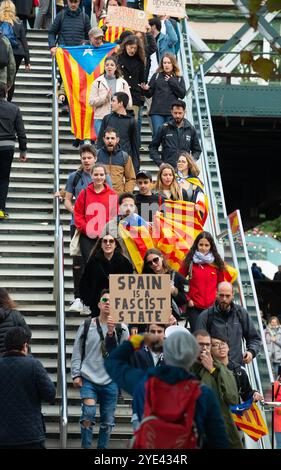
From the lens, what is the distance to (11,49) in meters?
19.8

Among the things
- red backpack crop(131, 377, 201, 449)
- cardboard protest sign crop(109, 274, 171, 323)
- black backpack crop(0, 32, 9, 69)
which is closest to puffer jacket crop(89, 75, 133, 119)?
black backpack crop(0, 32, 9, 69)

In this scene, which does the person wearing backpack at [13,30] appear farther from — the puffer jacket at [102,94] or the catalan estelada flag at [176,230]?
the catalan estelada flag at [176,230]

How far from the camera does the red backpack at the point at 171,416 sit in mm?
8789

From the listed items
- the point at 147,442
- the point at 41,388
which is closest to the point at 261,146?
the point at 41,388

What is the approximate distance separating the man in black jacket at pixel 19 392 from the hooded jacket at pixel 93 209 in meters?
4.15

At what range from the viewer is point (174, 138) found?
60.6 feet

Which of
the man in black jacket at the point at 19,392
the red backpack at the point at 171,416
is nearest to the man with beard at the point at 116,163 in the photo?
the man in black jacket at the point at 19,392

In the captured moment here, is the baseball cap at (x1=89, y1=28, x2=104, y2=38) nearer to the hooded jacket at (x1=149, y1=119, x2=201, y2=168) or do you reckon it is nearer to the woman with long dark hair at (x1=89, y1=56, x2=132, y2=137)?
the woman with long dark hair at (x1=89, y1=56, x2=132, y2=137)

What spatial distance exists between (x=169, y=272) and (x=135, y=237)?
3.65 ft

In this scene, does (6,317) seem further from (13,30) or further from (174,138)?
(13,30)

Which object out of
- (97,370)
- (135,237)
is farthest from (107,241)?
(97,370)

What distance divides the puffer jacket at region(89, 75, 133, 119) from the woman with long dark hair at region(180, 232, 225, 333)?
4255mm

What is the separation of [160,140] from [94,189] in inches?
111
